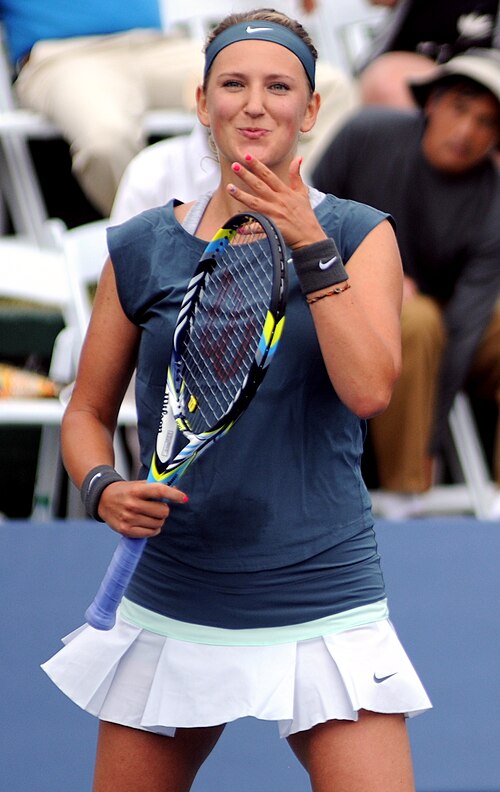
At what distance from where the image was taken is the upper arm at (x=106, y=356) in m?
1.78

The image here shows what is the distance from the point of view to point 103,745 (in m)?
1.75

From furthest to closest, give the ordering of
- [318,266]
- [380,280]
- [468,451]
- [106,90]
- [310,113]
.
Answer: [106,90] → [468,451] → [310,113] → [380,280] → [318,266]


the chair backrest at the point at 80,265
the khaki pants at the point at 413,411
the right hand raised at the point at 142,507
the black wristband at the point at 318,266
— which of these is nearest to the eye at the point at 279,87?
the black wristband at the point at 318,266

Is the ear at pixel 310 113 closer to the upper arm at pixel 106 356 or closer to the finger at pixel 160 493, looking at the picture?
the upper arm at pixel 106 356

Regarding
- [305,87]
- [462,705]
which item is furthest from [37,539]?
[305,87]

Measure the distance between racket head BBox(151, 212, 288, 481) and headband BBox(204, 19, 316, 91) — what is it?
239 millimetres

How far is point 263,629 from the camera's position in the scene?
1.69 meters

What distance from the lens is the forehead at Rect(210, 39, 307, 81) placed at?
1.70 meters

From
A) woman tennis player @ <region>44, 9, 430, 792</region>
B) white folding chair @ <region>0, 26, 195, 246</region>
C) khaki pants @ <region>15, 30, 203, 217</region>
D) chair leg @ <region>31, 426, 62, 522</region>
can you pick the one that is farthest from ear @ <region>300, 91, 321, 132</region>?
white folding chair @ <region>0, 26, 195, 246</region>

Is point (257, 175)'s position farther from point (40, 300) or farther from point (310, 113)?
point (40, 300)

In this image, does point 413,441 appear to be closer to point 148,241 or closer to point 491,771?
point 491,771

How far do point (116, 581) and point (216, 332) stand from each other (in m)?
0.33

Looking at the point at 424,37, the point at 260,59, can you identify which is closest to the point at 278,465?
the point at 260,59

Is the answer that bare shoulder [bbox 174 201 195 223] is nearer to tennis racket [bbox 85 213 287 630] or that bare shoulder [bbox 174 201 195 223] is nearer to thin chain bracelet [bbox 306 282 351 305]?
tennis racket [bbox 85 213 287 630]
